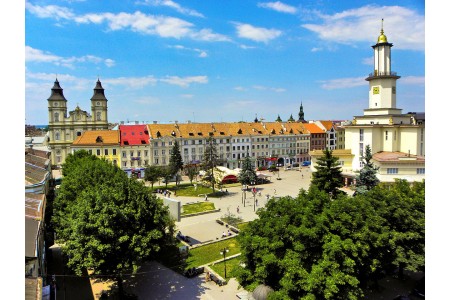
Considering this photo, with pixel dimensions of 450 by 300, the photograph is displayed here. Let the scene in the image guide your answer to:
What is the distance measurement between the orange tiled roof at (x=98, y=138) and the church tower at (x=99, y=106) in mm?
8535

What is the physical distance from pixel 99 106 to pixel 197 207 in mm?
31232

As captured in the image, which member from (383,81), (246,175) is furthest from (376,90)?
(246,175)

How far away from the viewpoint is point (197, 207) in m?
28.8

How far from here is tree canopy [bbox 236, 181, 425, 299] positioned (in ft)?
32.2

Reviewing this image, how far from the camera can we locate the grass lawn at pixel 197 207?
90.1 feet

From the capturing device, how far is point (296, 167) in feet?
177

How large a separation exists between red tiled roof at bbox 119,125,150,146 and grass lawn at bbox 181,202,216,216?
1757cm

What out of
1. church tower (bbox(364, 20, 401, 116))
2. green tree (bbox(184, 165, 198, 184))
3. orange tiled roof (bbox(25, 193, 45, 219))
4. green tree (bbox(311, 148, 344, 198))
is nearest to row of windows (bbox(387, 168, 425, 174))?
church tower (bbox(364, 20, 401, 116))

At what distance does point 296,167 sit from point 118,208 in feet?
146

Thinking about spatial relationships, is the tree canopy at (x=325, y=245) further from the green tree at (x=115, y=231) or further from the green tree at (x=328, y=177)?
the green tree at (x=328, y=177)

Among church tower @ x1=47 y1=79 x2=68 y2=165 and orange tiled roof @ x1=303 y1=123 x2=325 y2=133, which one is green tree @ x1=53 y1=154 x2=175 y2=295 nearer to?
church tower @ x1=47 y1=79 x2=68 y2=165

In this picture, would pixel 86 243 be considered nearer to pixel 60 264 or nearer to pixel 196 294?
pixel 196 294

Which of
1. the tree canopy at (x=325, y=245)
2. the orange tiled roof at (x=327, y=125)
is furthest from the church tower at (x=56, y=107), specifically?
the tree canopy at (x=325, y=245)

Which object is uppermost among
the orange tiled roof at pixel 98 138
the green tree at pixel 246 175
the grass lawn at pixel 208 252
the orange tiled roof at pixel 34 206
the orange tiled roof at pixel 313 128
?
the orange tiled roof at pixel 313 128
